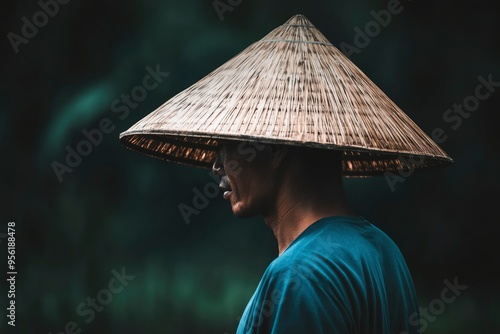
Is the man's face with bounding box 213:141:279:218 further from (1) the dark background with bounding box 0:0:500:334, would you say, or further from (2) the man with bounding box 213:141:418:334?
(1) the dark background with bounding box 0:0:500:334

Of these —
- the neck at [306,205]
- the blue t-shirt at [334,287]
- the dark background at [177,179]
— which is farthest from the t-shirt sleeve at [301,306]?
the dark background at [177,179]

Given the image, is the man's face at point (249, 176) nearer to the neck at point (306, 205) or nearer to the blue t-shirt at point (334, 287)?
the neck at point (306, 205)

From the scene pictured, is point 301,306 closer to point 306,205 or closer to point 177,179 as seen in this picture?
point 306,205

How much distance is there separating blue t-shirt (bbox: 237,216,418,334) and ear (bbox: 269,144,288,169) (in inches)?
7.4

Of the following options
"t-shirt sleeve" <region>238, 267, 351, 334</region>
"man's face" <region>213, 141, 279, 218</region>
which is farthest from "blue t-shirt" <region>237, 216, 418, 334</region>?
"man's face" <region>213, 141, 279, 218</region>

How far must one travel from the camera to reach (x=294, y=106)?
2.17 meters

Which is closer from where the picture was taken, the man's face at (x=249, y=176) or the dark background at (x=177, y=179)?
the man's face at (x=249, y=176)

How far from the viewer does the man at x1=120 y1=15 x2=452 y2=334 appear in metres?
2.04

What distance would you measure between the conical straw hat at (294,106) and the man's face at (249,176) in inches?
5.6

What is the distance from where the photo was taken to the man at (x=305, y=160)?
6.68 feet

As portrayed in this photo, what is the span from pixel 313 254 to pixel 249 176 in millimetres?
347

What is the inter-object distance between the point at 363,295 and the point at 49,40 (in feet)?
8.49

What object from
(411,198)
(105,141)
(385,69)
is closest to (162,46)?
(105,141)

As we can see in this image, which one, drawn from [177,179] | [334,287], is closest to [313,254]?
[334,287]
